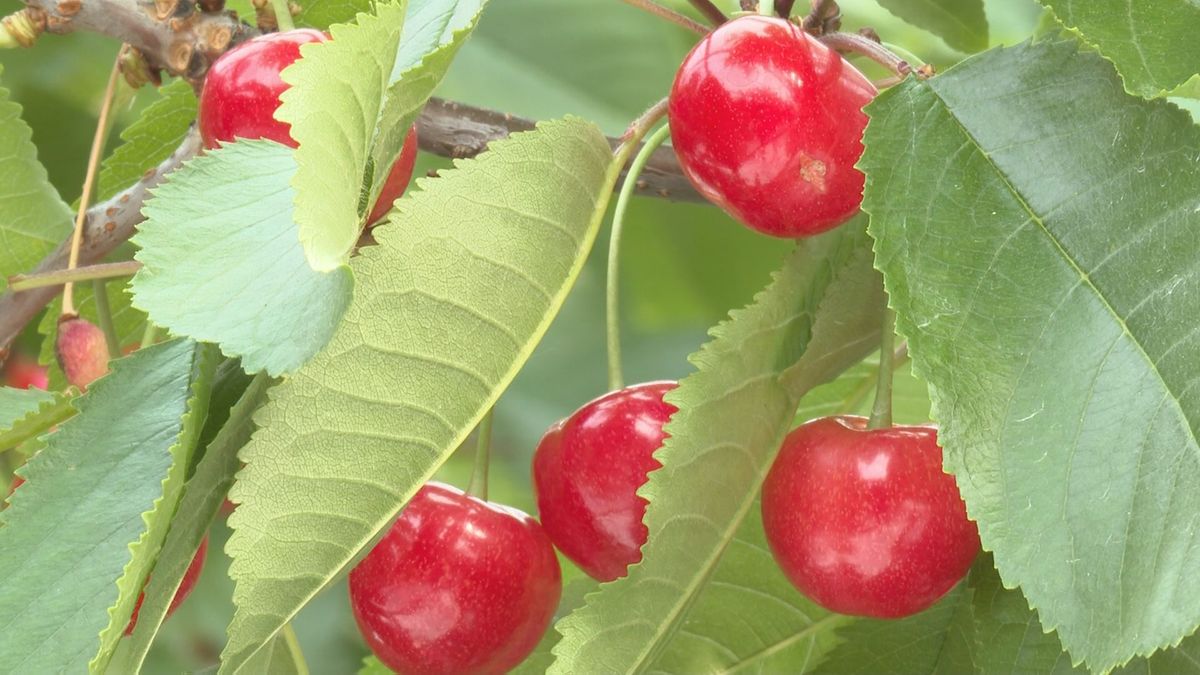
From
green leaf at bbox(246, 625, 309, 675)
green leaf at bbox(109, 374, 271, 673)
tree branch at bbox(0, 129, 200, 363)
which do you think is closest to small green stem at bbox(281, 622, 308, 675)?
green leaf at bbox(246, 625, 309, 675)

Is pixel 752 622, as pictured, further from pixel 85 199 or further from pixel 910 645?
pixel 85 199

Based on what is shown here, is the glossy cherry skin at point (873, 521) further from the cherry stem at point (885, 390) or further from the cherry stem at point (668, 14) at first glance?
the cherry stem at point (668, 14)

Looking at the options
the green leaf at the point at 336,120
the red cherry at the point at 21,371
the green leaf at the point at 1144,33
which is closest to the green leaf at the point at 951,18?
the green leaf at the point at 1144,33

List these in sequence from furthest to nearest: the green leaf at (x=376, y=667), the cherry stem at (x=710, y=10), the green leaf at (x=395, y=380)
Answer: the green leaf at (x=376, y=667), the cherry stem at (x=710, y=10), the green leaf at (x=395, y=380)

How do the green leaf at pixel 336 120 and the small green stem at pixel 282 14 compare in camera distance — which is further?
the small green stem at pixel 282 14

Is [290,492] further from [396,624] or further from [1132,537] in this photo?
[1132,537]

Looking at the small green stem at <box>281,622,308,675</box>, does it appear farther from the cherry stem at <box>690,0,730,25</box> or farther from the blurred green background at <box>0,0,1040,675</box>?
the blurred green background at <box>0,0,1040,675</box>

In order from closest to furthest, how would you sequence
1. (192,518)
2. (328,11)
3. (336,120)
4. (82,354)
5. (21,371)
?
(336,120) → (192,518) → (82,354) → (328,11) → (21,371)

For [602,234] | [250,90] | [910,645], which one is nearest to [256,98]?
[250,90]
